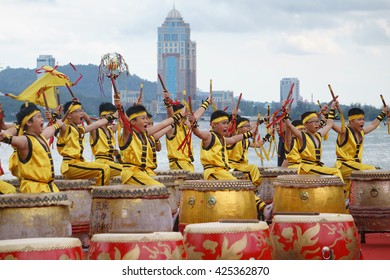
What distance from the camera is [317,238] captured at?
9414 mm

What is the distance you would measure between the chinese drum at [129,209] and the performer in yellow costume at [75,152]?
2.01m

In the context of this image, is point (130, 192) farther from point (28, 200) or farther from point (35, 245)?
point (35, 245)

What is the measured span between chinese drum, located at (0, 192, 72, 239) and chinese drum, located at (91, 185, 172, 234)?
35.2 inches

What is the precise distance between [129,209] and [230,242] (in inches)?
66.3

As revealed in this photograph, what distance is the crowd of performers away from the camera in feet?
33.1

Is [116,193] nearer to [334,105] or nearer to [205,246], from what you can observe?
[205,246]

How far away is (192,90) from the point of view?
48.3 feet

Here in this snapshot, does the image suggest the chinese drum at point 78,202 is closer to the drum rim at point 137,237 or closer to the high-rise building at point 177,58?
the high-rise building at point 177,58

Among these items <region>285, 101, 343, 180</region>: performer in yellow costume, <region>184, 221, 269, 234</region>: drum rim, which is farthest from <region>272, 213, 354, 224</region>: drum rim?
<region>285, 101, 343, 180</region>: performer in yellow costume

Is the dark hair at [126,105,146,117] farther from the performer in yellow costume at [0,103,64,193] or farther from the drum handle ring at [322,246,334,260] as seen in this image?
the drum handle ring at [322,246,334,260]

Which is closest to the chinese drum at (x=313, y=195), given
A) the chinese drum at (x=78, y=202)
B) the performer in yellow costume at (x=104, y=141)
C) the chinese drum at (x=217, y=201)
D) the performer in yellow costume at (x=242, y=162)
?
the chinese drum at (x=217, y=201)

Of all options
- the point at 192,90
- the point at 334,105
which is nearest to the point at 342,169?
the point at 334,105


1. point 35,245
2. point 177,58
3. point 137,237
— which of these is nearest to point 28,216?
point 137,237

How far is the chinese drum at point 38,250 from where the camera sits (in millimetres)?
7527
